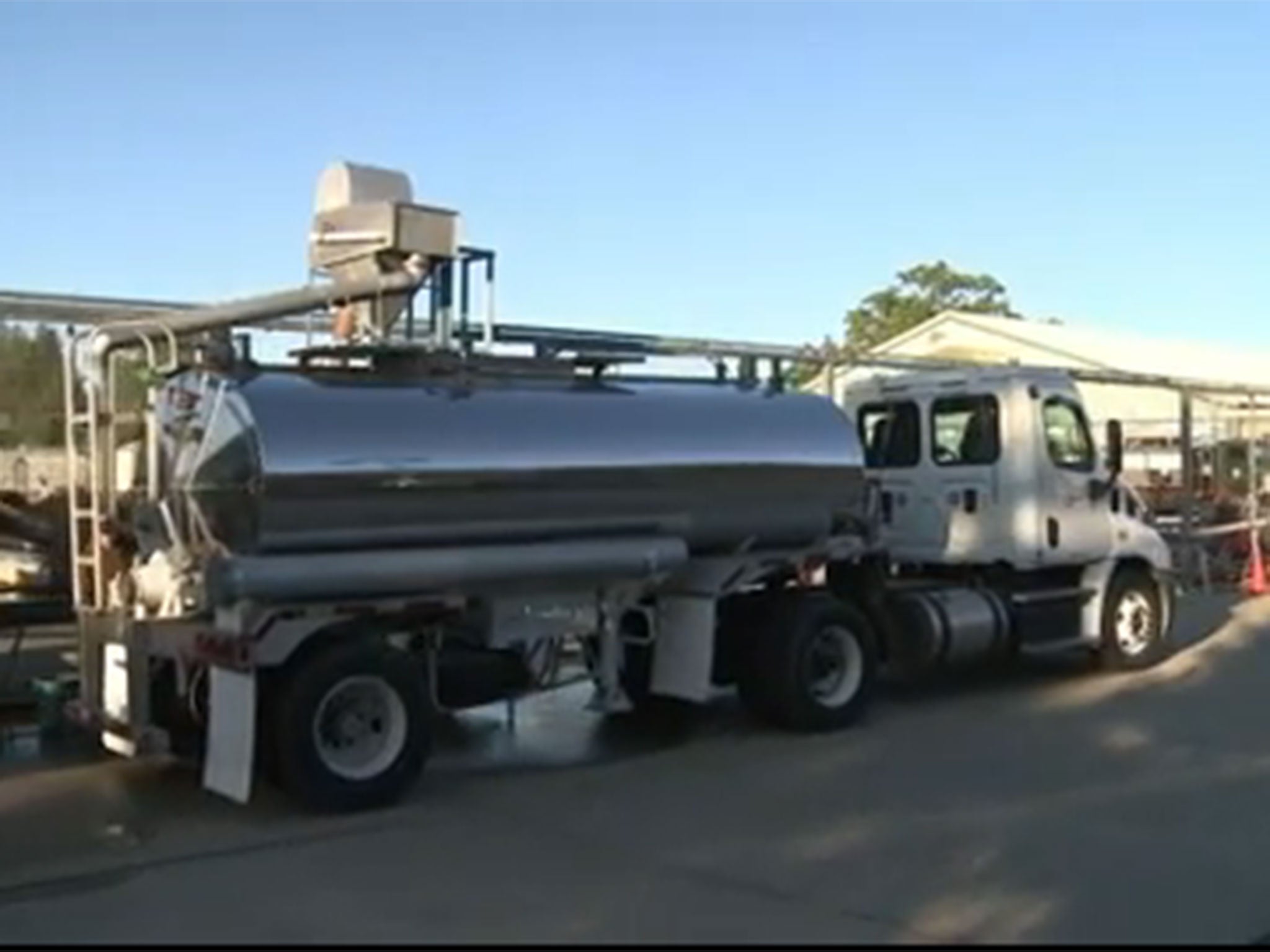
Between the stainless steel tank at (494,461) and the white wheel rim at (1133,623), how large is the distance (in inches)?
154

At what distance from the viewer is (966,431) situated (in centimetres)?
1466

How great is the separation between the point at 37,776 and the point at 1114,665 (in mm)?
9161

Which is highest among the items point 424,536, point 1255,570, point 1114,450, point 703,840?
point 1114,450

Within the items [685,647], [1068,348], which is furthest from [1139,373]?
[685,647]

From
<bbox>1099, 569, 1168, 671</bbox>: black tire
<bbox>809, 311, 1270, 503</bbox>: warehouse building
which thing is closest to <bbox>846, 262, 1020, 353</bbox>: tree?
<bbox>809, 311, 1270, 503</bbox>: warehouse building

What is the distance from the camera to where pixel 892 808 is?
365 inches

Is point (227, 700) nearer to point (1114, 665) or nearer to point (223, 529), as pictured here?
point (223, 529)

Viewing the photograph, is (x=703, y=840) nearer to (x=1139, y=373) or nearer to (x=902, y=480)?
(x=902, y=480)

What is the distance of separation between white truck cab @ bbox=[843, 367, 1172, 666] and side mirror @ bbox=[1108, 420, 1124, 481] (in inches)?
0.5

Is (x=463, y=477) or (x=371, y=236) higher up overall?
(x=371, y=236)

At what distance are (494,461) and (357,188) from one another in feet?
7.15

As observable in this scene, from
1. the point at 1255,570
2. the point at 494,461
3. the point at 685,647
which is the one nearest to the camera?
the point at 494,461

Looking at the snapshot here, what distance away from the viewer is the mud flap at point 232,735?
359 inches

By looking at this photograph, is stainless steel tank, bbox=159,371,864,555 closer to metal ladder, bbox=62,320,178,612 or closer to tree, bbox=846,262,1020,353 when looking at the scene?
metal ladder, bbox=62,320,178,612
